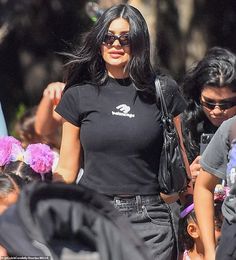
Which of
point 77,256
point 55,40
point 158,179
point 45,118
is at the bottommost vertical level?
point 55,40

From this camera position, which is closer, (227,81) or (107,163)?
(107,163)

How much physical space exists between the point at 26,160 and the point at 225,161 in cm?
136

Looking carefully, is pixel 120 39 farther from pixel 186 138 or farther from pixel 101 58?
pixel 186 138

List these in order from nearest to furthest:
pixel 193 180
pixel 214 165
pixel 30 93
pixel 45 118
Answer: pixel 214 165, pixel 193 180, pixel 45 118, pixel 30 93

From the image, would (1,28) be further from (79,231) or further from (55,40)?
(79,231)

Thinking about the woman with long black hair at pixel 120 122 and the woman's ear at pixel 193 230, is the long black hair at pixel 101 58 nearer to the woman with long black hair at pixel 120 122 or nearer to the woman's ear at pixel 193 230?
the woman with long black hair at pixel 120 122

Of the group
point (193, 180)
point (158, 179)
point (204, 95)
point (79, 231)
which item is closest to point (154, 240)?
point (158, 179)

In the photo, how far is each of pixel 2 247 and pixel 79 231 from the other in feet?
1.55

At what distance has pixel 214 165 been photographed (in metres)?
4.99

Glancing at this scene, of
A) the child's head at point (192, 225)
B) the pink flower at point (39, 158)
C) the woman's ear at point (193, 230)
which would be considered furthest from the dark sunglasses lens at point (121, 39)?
the woman's ear at point (193, 230)

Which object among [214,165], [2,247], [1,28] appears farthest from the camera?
[1,28]

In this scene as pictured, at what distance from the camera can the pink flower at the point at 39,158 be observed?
573 centimetres

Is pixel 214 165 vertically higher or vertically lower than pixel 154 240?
higher

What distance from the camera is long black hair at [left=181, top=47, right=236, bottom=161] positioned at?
601cm
